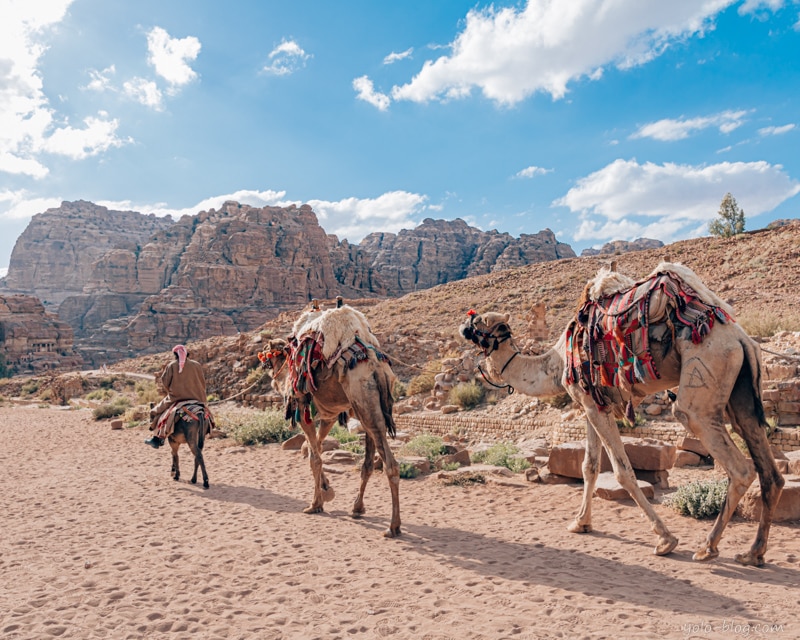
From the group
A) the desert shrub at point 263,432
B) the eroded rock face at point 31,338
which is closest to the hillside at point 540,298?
the desert shrub at point 263,432

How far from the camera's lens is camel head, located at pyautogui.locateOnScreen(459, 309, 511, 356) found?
22.0 feet

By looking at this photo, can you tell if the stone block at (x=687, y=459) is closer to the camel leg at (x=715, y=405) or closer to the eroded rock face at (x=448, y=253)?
the camel leg at (x=715, y=405)

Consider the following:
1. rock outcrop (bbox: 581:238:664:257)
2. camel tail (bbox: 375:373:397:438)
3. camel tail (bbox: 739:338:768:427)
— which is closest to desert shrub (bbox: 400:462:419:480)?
camel tail (bbox: 375:373:397:438)

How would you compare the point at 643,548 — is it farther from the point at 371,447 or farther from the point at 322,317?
the point at 322,317

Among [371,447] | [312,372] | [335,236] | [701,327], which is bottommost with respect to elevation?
[371,447]

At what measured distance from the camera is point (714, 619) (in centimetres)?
384

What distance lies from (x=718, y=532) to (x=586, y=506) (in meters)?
1.45

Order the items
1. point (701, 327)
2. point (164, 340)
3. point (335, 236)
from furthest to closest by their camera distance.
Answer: point (335, 236) < point (164, 340) < point (701, 327)

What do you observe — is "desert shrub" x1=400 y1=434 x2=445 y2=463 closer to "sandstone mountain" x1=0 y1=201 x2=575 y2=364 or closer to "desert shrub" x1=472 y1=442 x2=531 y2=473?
"desert shrub" x1=472 y1=442 x2=531 y2=473

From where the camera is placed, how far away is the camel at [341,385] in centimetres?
640

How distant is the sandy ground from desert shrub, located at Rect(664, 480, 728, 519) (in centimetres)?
20

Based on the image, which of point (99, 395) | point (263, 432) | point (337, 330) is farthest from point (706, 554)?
point (99, 395)

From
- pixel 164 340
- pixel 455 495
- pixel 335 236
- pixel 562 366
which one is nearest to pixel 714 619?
pixel 562 366

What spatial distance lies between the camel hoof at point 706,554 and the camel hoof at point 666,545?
0.83 ft
